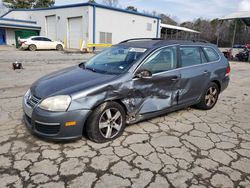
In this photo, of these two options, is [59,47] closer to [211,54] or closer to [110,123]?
[211,54]

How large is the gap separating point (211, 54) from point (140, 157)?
3.12m

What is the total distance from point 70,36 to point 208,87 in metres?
20.8

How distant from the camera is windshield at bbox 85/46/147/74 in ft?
11.3

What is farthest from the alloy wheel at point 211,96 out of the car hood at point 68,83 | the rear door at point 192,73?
the car hood at point 68,83

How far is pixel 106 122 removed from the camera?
314 centimetres

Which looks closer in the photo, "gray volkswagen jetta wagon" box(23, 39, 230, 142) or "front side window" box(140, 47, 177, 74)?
"gray volkswagen jetta wagon" box(23, 39, 230, 142)

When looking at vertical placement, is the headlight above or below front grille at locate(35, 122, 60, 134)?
above

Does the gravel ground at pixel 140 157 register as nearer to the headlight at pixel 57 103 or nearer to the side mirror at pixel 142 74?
the headlight at pixel 57 103

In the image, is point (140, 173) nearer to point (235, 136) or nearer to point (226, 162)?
point (226, 162)

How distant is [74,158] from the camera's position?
2.77m

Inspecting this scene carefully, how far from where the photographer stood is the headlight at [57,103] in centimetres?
277

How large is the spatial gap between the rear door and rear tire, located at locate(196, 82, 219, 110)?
0.21 metres

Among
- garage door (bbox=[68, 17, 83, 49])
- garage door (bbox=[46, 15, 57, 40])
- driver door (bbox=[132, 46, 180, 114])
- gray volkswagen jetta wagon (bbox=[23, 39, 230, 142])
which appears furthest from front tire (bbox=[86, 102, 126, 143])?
garage door (bbox=[46, 15, 57, 40])

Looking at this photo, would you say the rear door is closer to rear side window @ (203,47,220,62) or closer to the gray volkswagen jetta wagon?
the gray volkswagen jetta wagon
